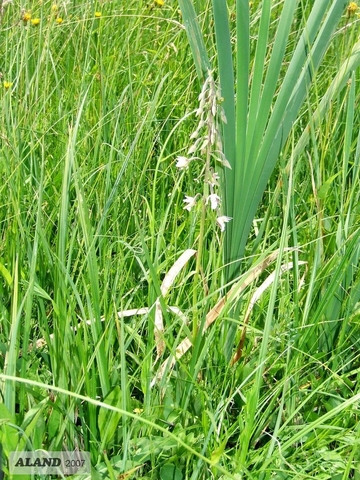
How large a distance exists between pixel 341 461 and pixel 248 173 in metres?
0.59

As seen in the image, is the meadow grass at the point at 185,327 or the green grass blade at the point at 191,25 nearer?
the meadow grass at the point at 185,327

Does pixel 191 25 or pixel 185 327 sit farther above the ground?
pixel 191 25

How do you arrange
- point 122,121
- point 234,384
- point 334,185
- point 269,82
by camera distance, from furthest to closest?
point 122,121 → point 334,185 → point 269,82 → point 234,384

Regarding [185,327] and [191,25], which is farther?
[191,25]

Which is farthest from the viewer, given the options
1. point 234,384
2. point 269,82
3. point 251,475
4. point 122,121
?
point 122,121

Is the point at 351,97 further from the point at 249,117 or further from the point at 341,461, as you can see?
the point at 341,461

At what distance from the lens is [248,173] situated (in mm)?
1319

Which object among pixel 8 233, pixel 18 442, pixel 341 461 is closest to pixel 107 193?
pixel 8 233

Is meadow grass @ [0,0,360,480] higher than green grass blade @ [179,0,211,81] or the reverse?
the reverse

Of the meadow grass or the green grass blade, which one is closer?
the meadow grass

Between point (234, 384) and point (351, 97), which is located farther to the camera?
point (351, 97)

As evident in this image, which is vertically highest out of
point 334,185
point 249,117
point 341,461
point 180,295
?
point 249,117

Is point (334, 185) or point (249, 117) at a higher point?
point (249, 117)

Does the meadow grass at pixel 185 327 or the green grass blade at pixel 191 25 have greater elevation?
the green grass blade at pixel 191 25
